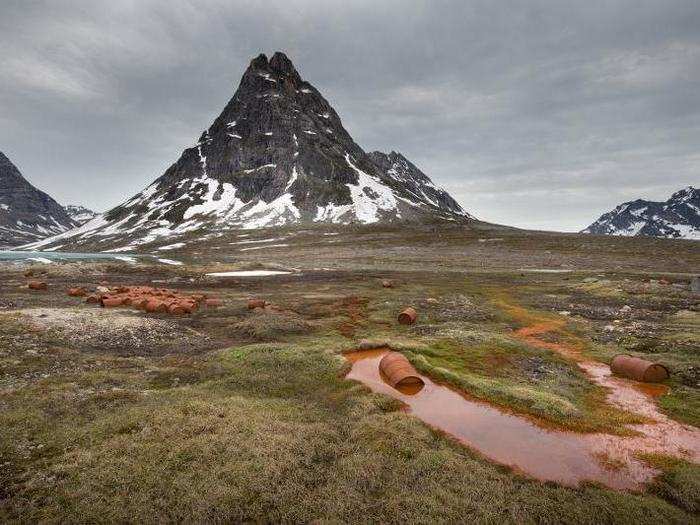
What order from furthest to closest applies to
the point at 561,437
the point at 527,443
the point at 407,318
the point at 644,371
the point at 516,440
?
1. the point at 407,318
2. the point at 644,371
3. the point at 561,437
4. the point at 516,440
5. the point at 527,443

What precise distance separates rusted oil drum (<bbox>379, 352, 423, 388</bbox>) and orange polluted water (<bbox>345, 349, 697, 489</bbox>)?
0.52 metres

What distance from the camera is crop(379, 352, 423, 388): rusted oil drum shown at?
711 inches

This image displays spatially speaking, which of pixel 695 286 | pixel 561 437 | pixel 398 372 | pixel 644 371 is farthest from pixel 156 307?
pixel 695 286

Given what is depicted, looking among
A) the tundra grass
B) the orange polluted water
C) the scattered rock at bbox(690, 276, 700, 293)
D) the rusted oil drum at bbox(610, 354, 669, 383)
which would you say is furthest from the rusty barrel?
the scattered rock at bbox(690, 276, 700, 293)

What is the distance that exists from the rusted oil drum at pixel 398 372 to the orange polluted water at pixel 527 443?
520 millimetres

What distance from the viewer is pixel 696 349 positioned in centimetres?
2266

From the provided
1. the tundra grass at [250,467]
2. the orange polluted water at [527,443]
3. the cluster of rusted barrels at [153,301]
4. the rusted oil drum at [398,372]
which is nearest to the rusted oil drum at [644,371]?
the orange polluted water at [527,443]

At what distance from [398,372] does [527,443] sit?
6.30 meters

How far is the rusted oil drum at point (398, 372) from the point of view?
18047 mm

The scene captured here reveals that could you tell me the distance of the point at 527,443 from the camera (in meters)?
13.4

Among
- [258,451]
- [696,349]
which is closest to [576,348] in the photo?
[696,349]

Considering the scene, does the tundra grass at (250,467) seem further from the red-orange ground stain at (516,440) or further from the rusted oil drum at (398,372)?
the rusted oil drum at (398,372)

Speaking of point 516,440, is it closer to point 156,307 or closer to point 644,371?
point 644,371

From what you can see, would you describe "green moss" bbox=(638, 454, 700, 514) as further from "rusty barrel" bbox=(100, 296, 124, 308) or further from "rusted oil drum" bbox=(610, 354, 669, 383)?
"rusty barrel" bbox=(100, 296, 124, 308)
